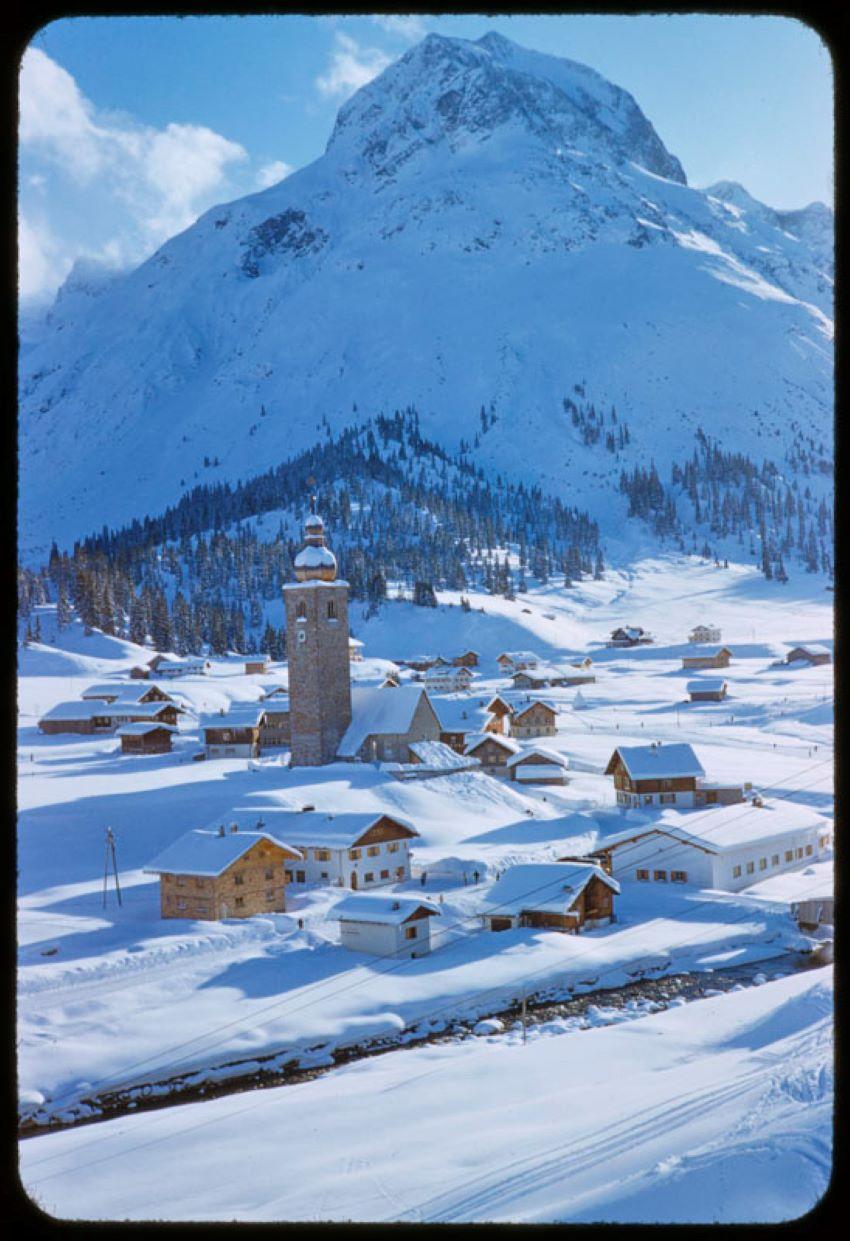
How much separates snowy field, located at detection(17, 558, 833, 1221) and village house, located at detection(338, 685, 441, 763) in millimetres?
1878

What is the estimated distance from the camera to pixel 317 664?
5681 cm

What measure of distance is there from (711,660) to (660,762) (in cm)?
6504

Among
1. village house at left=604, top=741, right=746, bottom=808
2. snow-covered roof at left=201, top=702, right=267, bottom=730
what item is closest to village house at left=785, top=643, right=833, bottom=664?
village house at left=604, top=741, right=746, bottom=808

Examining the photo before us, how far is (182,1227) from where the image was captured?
5.90 m

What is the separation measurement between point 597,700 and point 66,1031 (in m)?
73.1

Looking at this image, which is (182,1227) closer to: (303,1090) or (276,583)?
(303,1090)

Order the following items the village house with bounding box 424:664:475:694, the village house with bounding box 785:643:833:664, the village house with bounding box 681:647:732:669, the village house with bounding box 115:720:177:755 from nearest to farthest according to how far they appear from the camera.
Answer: the village house with bounding box 115:720:177:755 → the village house with bounding box 785:643:833:664 → the village house with bounding box 424:664:475:694 → the village house with bounding box 681:647:732:669

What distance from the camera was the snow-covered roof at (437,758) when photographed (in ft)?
177

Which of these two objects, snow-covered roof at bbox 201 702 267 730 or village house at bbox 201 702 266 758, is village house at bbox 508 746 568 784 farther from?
snow-covered roof at bbox 201 702 267 730

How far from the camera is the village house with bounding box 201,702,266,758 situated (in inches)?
2640

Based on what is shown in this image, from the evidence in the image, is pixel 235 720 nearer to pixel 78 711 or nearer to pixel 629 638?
pixel 78 711

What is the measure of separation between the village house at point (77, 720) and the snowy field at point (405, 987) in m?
3.92

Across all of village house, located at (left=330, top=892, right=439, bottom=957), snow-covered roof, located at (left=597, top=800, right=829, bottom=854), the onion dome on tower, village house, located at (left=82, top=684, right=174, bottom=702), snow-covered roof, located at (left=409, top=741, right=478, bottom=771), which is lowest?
village house, located at (left=330, top=892, right=439, bottom=957)

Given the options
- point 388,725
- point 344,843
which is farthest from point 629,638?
point 344,843
